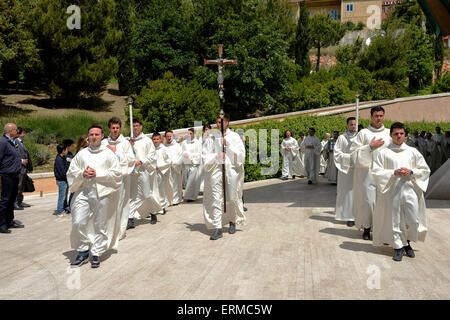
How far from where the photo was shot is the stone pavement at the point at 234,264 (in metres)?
5.29

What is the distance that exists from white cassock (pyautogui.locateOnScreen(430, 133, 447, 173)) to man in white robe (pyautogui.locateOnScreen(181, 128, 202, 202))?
10982 millimetres

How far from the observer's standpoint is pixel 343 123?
22.5 meters

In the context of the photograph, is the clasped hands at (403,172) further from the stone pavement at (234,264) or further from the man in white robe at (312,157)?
the man in white robe at (312,157)

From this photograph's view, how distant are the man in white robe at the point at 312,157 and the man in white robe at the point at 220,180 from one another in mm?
7902

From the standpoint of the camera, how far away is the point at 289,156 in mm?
17703

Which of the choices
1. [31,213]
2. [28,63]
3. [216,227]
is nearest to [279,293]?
[216,227]

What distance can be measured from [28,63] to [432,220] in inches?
1018

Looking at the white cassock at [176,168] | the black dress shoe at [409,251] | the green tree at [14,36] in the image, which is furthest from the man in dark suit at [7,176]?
the green tree at [14,36]

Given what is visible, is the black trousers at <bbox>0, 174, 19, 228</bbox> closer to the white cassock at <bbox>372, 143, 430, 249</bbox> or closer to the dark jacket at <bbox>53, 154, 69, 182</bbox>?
the dark jacket at <bbox>53, 154, 69, 182</bbox>

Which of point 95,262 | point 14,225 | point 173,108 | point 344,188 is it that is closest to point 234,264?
point 95,262

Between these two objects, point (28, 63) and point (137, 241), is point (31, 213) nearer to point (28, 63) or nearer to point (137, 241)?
point (137, 241)

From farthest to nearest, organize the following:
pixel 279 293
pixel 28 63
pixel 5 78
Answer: pixel 5 78, pixel 28 63, pixel 279 293

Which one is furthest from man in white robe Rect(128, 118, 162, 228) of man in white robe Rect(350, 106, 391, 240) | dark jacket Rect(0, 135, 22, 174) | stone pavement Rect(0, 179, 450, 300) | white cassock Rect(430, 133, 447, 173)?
white cassock Rect(430, 133, 447, 173)

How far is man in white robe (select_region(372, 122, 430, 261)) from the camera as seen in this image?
650 cm
